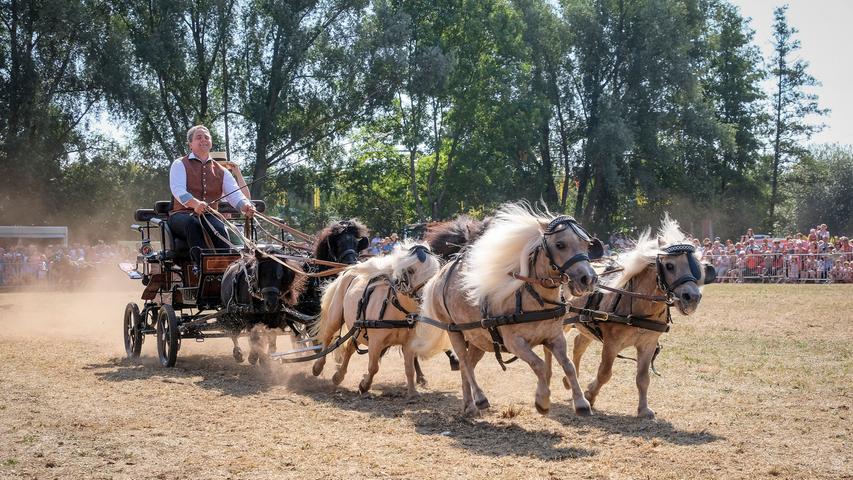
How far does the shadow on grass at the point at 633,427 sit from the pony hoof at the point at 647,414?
0.15ft

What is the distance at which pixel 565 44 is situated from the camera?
40938 millimetres

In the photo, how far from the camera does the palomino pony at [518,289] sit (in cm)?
691

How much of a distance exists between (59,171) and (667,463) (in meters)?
34.8

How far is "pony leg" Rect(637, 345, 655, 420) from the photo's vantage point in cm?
768

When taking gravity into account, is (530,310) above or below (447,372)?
above

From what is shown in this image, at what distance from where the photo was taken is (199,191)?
11477 millimetres

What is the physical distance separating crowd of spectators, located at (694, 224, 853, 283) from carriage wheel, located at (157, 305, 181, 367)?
1606 centimetres

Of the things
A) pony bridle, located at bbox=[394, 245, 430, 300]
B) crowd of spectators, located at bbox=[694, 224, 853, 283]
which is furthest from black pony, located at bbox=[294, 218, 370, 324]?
crowd of spectators, located at bbox=[694, 224, 853, 283]

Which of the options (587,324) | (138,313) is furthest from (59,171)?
(587,324)

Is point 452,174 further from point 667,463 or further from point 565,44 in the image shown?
point 667,463

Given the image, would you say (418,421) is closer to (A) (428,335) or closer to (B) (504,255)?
(A) (428,335)

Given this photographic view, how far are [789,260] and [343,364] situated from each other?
782 inches

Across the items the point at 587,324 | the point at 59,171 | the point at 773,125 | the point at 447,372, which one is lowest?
the point at 447,372

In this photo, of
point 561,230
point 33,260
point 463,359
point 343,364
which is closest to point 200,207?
point 343,364
